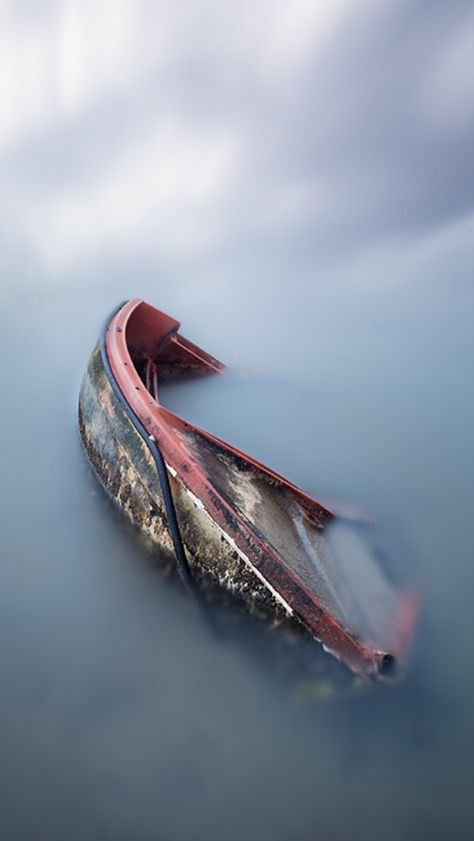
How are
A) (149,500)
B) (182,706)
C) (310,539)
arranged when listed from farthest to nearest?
(310,539) → (149,500) → (182,706)

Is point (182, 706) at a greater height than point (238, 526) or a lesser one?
lesser

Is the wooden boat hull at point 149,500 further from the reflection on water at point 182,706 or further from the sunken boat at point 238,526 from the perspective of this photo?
the reflection on water at point 182,706

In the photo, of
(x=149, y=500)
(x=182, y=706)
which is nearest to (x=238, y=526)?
(x=149, y=500)

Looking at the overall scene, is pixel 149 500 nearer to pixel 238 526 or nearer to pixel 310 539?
pixel 238 526

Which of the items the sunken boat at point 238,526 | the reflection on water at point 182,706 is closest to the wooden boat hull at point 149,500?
the sunken boat at point 238,526

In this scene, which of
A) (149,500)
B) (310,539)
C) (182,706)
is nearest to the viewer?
(182,706)

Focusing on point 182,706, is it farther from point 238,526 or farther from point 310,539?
point 310,539

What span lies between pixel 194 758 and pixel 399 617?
134 centimetres

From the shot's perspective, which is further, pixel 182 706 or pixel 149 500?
pixel 149 500

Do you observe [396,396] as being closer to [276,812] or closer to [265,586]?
[265,586]

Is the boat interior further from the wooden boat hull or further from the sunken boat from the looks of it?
the wooden boat hull

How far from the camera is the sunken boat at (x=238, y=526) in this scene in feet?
7.82

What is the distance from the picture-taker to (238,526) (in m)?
2.43

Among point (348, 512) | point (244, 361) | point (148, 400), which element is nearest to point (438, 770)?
point (348, 512)
